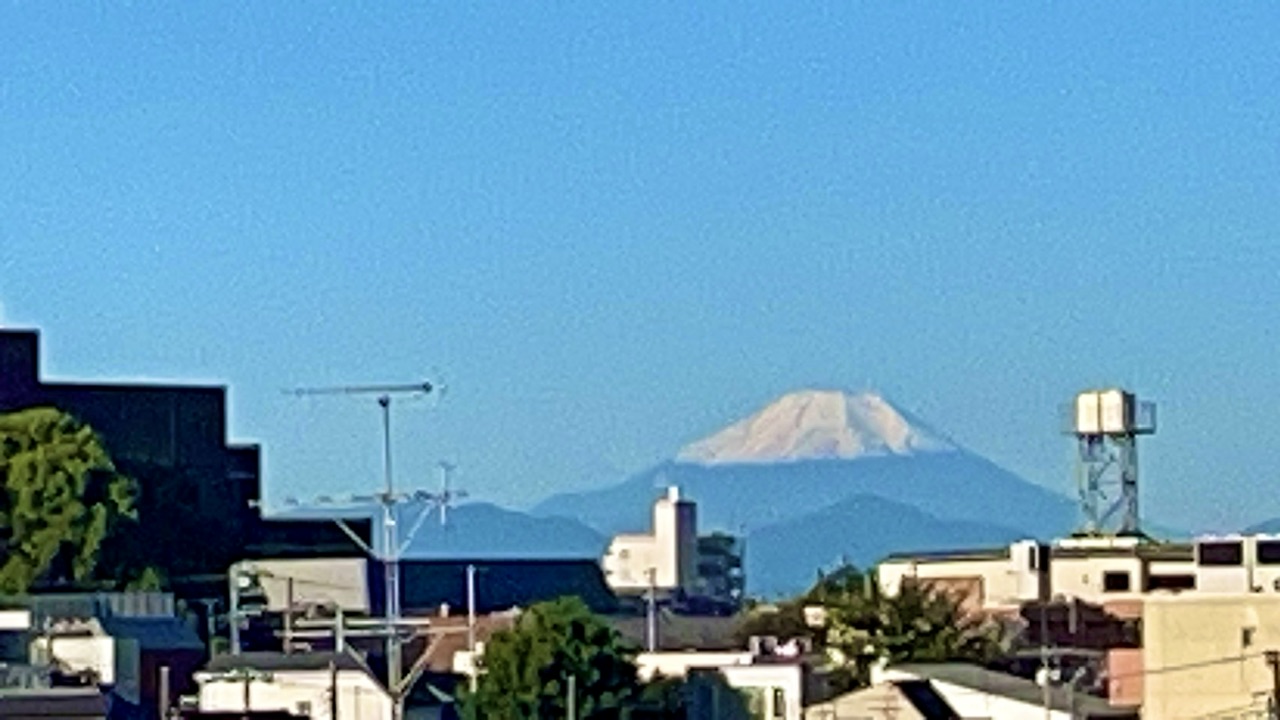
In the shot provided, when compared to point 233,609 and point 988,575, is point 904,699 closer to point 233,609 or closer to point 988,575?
point 233,609

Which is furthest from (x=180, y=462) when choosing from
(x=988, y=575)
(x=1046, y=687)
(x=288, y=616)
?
(x=1046, y=687)

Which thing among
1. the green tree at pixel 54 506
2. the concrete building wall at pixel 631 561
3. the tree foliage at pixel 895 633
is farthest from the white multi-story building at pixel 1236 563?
the concrete building wall at pixel 631 561

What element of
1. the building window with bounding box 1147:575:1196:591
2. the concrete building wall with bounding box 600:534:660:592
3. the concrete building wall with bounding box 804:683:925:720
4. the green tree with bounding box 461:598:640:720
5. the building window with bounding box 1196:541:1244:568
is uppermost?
the concrete building wall with bounding box 600:534:660:592

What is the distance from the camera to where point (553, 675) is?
68562mm

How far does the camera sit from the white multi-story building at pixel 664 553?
133125mm

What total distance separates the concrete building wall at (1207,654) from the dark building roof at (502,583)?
41.2m

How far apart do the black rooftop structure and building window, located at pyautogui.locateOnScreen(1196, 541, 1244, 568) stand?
2267cm

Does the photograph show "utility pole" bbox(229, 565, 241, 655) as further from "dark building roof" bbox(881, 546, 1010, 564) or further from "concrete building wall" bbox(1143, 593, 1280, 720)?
"concrete building wall" bbox(1143, 593, 1280, 720)

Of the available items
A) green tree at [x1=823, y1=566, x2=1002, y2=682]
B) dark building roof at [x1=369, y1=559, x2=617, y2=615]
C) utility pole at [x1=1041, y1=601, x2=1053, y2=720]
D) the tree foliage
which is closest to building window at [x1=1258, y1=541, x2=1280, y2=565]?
the tree foliage

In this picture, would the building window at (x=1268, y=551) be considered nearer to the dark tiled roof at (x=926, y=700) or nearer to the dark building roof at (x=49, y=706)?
the dark tiled roof at (x=926, y=700)

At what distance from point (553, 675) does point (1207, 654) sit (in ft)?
36.2

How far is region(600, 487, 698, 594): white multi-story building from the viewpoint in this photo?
133 meters

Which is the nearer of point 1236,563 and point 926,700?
point 926,700

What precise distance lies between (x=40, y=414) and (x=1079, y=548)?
24.6 m
